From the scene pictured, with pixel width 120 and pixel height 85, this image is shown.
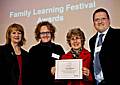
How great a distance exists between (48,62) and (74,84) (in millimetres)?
392

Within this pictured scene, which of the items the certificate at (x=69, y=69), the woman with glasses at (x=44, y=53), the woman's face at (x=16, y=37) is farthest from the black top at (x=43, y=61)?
the woman's face at (x=16, y=37)

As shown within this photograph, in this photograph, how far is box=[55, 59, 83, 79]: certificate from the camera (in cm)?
295

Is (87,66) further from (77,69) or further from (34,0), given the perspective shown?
(34,0)

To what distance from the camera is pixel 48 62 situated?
3.12 m

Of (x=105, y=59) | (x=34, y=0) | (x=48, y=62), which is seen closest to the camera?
(x=105, y=59)

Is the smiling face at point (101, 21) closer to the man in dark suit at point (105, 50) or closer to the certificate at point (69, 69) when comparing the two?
the man in dark suit at point (105, 50)

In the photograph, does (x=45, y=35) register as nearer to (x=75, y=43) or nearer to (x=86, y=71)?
(x=75, y=43)

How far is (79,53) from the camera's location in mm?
3021

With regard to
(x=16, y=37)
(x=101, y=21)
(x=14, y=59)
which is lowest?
(x=14, y=59)

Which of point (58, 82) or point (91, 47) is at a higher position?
point (91, 47)

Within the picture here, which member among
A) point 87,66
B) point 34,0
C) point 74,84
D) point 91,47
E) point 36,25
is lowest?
point 74,84

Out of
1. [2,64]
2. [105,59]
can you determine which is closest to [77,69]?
[105,59]

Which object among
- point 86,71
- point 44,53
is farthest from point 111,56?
point 44,53

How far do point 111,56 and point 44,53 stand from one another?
76cm
